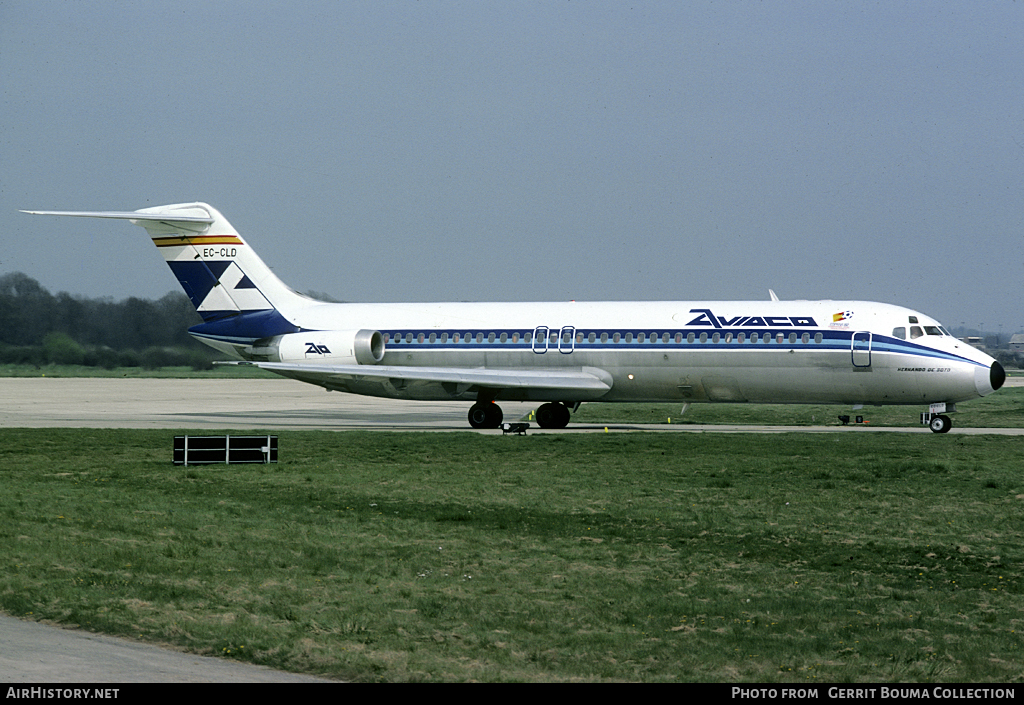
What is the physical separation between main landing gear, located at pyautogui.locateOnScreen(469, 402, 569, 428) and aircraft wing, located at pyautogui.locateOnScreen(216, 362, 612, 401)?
675mm

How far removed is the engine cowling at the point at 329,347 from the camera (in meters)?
34.9

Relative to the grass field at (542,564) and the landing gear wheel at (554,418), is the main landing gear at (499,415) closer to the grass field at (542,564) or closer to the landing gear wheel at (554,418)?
the landing gear wheel at (554,418)

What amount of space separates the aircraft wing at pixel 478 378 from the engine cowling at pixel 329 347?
0.42 metres

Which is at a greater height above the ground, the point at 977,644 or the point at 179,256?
the point at 179,256

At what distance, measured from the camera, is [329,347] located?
35.3 metres

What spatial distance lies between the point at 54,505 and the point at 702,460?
482 inches

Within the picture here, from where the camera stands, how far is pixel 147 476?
20266mm

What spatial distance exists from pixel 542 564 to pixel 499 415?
21.6 metres

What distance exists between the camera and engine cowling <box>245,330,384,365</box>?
34938mm

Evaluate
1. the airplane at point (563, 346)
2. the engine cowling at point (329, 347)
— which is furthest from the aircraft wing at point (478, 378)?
the engine cowling at point (329, 347)

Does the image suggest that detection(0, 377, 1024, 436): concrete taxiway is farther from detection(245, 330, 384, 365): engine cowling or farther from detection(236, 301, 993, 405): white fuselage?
detection(245, 330, 384, 365): engine cowling
